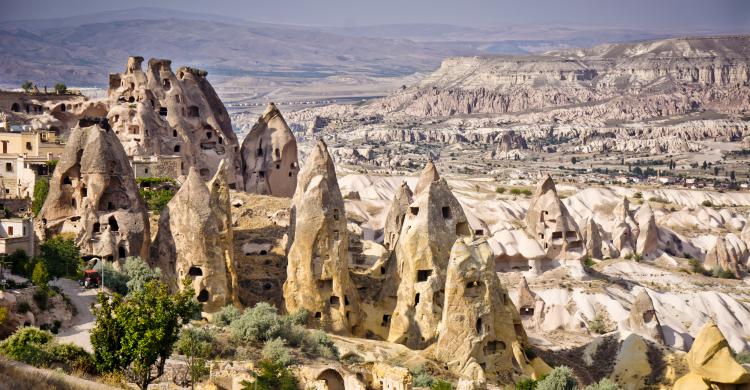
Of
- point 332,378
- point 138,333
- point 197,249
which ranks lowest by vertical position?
point 332,378

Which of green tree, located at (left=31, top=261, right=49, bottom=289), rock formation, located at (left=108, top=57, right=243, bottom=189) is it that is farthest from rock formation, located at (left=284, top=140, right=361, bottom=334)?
rock formation, located at (left=108, top=57, right=243, bottom=189)

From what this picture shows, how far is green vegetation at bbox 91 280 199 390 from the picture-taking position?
2719 cm

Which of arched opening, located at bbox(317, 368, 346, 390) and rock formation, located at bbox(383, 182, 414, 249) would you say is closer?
arched opening, located at bbox(317, 368, 346, 390)

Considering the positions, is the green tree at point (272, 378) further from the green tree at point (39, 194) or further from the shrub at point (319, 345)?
the green tree at point (39, 194)

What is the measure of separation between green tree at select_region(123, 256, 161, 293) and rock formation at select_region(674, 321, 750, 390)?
56.4 feet

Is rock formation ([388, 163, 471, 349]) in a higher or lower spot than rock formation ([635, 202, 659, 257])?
higher

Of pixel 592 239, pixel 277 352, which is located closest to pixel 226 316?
pixel 277 352

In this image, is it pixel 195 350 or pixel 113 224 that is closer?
pixel 195 350

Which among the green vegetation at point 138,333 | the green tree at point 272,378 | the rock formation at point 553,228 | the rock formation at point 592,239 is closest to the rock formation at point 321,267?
the green tree at point 272,378

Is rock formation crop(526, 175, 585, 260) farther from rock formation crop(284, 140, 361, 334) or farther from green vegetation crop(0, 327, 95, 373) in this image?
green vegetation crop(0, 327, 95, 373)

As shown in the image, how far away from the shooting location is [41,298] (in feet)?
110

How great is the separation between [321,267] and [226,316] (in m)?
3.93

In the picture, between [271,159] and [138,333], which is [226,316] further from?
[271,159]

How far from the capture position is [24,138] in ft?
170
